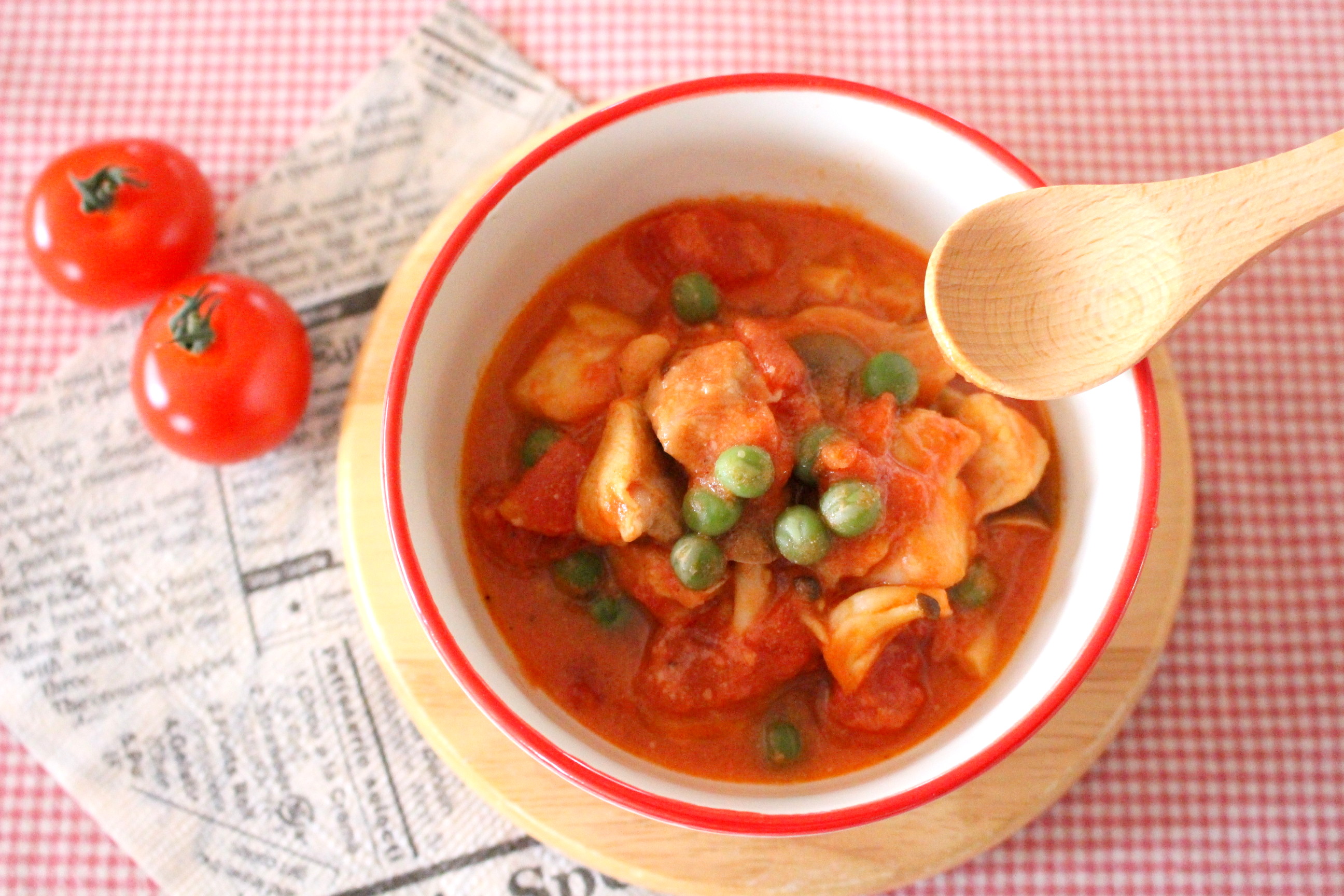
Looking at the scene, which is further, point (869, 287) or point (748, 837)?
point (869, 287)

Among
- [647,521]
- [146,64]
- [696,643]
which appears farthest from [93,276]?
[696,643]

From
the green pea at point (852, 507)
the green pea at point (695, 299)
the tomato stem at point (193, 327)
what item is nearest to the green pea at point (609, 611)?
the green pea at point (852, 507)

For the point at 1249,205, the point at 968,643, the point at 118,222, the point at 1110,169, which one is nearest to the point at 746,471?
the point at 968,643

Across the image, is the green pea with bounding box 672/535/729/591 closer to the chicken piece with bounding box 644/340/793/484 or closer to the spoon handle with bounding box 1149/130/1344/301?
A: the chicken piece with bounding box 644/340/793/484

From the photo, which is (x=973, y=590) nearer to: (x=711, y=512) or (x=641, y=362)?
(x=711, y=512)

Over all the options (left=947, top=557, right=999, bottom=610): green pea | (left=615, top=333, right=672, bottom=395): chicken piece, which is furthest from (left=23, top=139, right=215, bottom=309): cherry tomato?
(left=947, top=557, right=999, bottom=610): green pea
